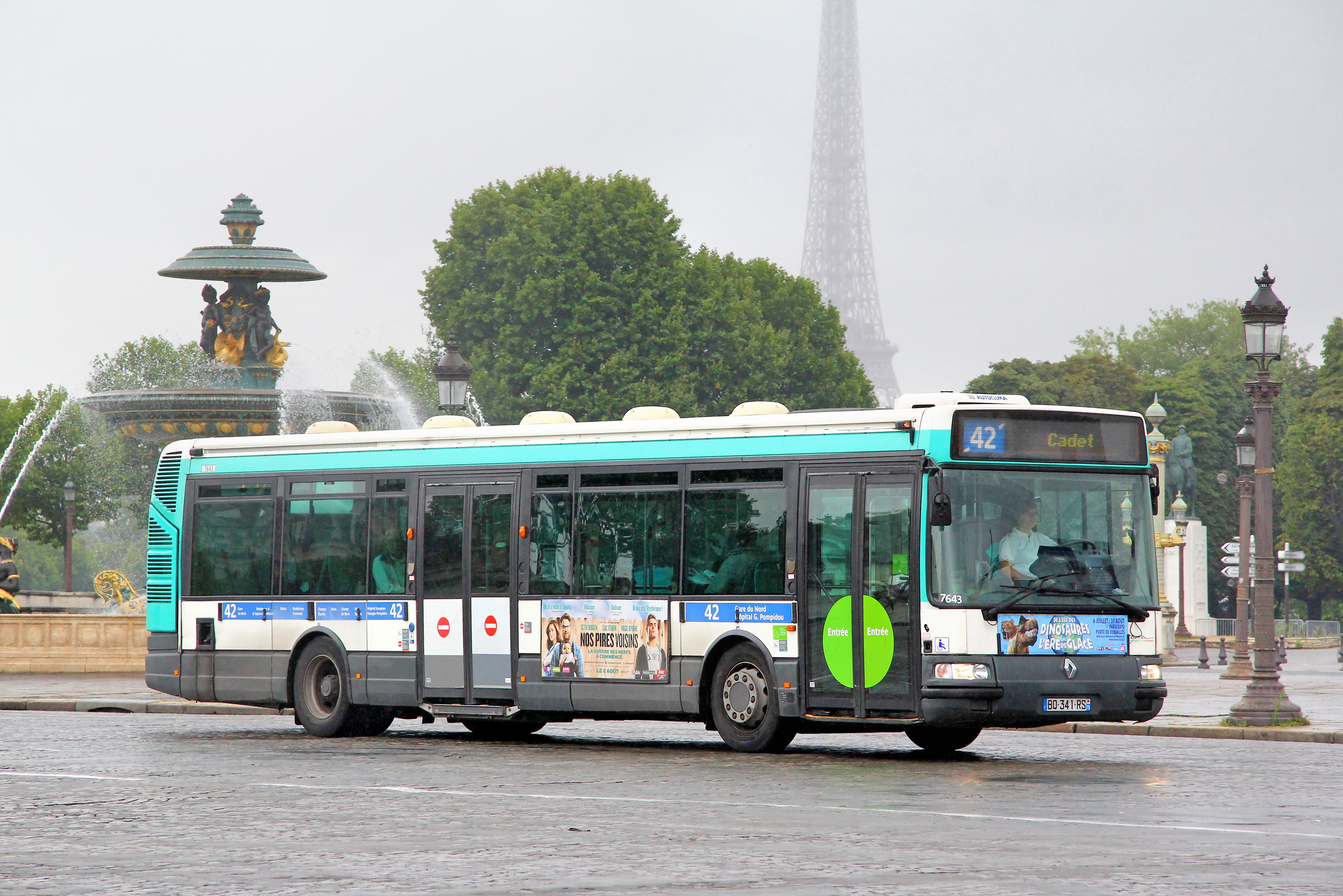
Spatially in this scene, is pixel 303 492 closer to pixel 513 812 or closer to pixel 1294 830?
pixel 513 812

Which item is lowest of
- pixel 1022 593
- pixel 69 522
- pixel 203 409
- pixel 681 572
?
pixel 1022 593

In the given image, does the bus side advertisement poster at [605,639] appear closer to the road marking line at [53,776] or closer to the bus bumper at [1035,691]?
the bus bumper at [1035,691]

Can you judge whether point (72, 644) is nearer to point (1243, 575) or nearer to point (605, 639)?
point (605, 639)

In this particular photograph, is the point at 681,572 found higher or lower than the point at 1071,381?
lower

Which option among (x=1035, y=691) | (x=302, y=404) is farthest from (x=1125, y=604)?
(x=302, y=404)

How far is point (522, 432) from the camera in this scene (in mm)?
19750

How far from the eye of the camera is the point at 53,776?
598 inches

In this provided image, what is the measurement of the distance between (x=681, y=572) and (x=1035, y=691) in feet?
11.3

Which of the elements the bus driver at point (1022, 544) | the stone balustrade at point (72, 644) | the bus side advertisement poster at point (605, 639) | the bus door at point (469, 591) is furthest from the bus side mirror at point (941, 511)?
the stone balustrade at point (72, 644)

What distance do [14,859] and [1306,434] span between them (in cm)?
8792

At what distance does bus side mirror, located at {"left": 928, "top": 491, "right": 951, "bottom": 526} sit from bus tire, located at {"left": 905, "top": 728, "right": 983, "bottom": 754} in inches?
96.4

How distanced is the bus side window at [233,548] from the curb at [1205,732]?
319 inches

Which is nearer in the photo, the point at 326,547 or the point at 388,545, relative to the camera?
the point at 388,545

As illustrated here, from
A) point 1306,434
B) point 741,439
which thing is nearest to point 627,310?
point 1306,434
